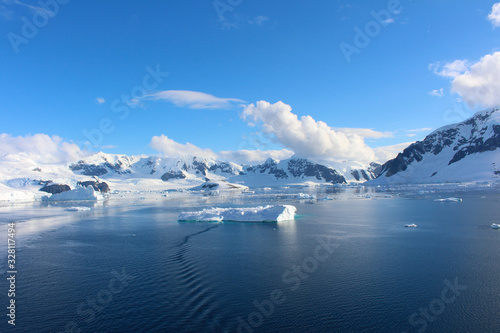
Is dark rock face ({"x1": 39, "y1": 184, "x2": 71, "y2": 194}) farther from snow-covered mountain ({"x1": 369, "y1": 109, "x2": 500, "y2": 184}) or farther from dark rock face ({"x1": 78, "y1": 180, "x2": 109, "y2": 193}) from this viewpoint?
snow-covered mountain ({"x1": 369, "y1": 109, "x2": 500, "y2": 184})

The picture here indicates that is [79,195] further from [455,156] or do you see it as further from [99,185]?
[455,156]

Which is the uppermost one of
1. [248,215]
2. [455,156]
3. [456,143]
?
[456,143]

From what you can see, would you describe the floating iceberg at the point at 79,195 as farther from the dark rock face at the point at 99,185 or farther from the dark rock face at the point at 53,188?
the dark rock face at the point at 99,185

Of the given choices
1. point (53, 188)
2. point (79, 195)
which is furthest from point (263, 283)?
point (53, 188)

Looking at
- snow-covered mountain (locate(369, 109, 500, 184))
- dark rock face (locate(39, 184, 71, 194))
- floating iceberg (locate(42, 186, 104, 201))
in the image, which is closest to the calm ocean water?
floating iceberg (locate(42, 186, 104, 201))

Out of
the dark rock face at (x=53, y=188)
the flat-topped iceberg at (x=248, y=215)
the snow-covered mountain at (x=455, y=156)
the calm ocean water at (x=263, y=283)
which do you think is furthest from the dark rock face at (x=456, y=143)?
the dark rock face at (x=53, y=188)

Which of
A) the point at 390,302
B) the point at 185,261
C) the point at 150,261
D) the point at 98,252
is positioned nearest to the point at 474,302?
the point at 390,302
